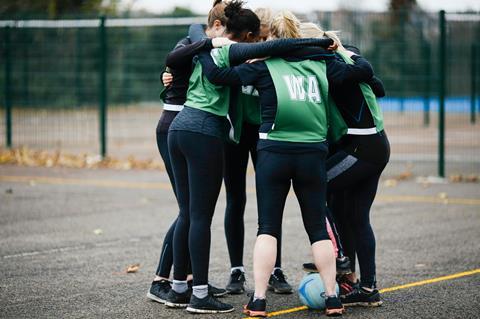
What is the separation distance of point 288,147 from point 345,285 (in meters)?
1.21

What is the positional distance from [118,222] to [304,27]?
463 cm

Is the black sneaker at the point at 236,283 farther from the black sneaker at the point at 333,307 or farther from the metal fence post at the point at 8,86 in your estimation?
the metal fence post at the point at 8,86

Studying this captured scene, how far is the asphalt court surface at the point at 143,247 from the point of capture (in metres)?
6.37

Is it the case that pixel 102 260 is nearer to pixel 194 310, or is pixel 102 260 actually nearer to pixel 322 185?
pixel 194 310

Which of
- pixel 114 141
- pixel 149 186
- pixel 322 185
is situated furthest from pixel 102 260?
pixel 114 141

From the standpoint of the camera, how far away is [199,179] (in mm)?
6105

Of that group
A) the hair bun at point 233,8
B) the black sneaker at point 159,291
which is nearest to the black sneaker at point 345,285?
the black sneaker at point 159,291

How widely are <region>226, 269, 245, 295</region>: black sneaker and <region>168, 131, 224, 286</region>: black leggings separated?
0.66m

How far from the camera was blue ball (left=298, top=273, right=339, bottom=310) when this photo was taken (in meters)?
6.18

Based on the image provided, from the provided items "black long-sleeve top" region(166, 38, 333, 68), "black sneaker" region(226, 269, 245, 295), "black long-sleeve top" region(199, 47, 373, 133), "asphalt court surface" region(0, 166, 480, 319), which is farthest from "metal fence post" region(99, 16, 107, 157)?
"black long-sleeve top" region(199, 47, 373, 133)

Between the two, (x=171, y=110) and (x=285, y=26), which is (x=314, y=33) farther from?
(x=171, y=110)

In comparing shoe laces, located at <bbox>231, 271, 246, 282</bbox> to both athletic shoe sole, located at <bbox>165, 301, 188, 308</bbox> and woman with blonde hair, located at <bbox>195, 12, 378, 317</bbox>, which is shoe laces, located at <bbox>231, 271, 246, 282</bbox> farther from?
woman with blonde hair, located at <bbox>195, 12, 378, 317</bbox>

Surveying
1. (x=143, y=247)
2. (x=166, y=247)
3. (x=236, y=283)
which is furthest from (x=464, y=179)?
(x=166, y=247)

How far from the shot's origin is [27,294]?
22.0 ft
